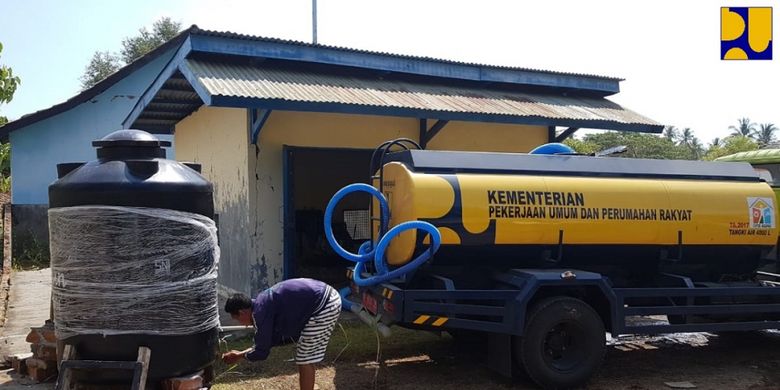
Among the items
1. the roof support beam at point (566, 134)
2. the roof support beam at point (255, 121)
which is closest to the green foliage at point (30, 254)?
the roof support beam at point (255, 121)

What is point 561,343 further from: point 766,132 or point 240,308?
point 766,132

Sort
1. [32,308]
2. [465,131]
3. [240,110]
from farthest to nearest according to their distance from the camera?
[465,131] < [32,308] < [240,110]

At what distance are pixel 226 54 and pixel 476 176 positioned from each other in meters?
5.01

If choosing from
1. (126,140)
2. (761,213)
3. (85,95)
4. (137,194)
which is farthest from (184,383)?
(85,95)

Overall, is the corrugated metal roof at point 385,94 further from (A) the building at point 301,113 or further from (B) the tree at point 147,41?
(B) the tree at point 147,41

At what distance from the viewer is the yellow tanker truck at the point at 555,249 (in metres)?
5.64

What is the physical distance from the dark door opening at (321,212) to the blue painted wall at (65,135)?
8108 millimetres

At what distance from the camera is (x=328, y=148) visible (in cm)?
923

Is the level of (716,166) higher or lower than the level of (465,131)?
lower

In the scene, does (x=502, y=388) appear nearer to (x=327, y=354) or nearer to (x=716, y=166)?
(x=327, y=354)

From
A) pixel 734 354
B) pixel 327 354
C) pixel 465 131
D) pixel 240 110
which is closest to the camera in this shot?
pixel 327 354

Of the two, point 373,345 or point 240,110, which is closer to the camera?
point 373,345

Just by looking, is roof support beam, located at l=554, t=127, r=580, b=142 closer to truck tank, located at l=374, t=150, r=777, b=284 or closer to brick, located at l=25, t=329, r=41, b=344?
truck tank, located at l=374, t=150, r=777, b=284

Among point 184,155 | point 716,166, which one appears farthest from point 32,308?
point 716,166
